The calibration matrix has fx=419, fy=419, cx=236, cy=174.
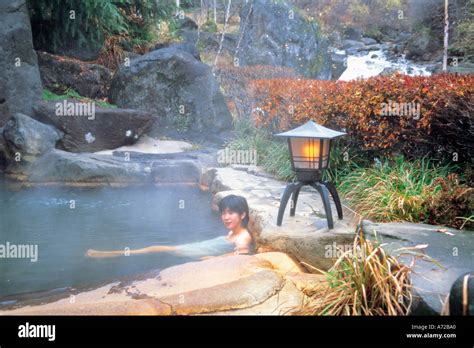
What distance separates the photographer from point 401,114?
484 cm

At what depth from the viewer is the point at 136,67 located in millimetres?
Result: 10992

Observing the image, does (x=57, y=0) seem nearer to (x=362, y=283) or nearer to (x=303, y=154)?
(x=303, y=154)

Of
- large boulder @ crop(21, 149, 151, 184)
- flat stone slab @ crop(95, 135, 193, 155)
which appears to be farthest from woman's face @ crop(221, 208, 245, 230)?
flat stone slab @ crop(95, 135, 193, 155)

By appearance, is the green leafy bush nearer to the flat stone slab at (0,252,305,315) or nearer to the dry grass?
the flat stone slab at (0,252,305,315)

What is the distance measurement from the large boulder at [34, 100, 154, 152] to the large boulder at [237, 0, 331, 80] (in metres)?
5.81

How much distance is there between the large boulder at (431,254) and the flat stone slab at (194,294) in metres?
0.76

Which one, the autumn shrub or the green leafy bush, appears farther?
the green leafy bush

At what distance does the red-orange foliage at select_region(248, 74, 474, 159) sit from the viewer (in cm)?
434

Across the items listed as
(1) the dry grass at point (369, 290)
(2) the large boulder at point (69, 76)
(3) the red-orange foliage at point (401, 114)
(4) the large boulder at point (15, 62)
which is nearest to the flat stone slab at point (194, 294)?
(1) the dry grass at point (369, 290)

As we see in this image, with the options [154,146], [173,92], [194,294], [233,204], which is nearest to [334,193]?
[233,204]

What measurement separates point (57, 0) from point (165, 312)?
11259 mm

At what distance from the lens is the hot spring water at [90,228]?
A: 3.87m

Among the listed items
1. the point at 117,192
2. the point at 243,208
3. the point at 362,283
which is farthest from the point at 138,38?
the point at 362,283

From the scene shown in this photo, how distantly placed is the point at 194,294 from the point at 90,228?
2.78m
